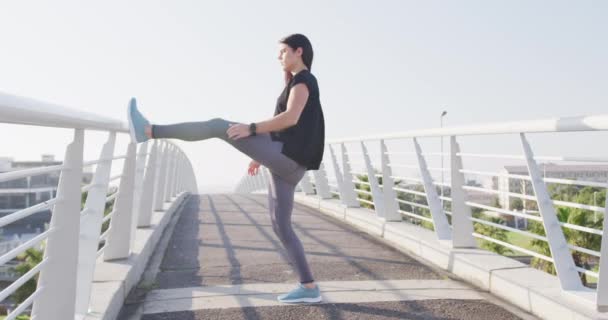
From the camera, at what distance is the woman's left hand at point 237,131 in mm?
3955

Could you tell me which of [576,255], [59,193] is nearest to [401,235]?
[59,193]

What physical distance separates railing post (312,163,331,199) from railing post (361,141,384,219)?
3.60 m

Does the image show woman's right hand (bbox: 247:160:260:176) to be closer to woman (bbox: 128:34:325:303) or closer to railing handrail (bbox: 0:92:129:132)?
woman (bbox: 128:34:325:303)

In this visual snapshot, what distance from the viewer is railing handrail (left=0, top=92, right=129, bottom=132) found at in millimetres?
2264

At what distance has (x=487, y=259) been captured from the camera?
549 centimetres

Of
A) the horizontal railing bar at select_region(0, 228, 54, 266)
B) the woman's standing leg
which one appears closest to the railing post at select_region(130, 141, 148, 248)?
the woman's standing leg

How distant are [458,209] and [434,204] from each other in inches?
22.9

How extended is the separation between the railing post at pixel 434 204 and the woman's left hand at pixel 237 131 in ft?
10.4

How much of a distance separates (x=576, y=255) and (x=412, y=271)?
2398 cm

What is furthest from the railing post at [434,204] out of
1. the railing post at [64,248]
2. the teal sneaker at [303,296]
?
the railing post at [64,248]

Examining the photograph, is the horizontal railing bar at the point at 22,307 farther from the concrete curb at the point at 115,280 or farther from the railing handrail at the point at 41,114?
the railing handrail at the point at 41,114

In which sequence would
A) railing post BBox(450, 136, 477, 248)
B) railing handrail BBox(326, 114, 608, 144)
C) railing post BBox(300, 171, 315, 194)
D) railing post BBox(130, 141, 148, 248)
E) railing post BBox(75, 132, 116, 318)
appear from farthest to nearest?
railing post BBox(300, 171, 315, 194) < railing post BBox(450, 136, 477, 248) < railing post BBox(130, 141, 148, 248) < railing post BBox(75, 132, 116, 318) < railing handrail BBox(326, 114, 608, 144)

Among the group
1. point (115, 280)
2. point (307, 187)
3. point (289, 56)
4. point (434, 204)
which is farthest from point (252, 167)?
point (307, 187)

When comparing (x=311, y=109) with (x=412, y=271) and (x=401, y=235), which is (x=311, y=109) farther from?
(x=401, y=235)
